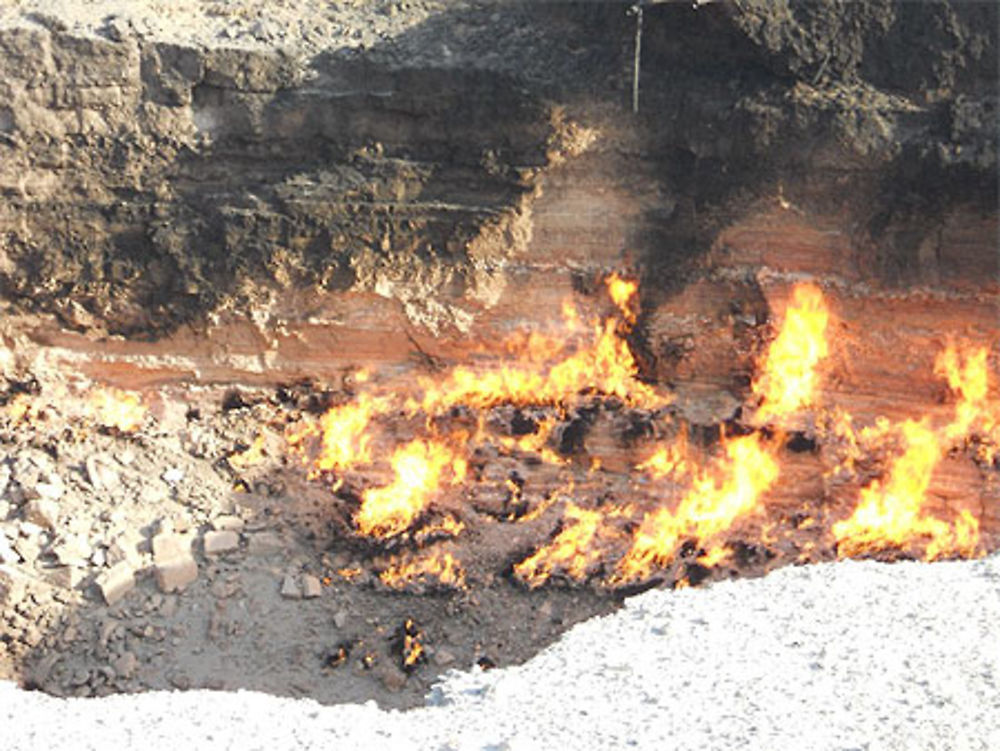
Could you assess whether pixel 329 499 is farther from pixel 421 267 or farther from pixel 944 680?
pixel 944 680

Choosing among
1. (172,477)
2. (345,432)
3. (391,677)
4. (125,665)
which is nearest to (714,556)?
(391,677)

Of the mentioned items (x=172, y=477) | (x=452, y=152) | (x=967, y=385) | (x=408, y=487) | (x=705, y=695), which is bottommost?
(x=408, y=487)

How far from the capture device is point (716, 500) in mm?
12883

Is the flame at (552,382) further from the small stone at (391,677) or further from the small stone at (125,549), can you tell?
the small stone at (125,549)

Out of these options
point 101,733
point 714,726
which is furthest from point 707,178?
point 101,733

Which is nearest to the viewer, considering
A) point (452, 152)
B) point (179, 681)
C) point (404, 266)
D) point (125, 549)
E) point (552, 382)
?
point (179, 681)

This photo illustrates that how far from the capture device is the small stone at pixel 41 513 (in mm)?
12156

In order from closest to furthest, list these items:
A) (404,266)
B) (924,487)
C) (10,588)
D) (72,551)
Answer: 1. (10,588)
2. (72,551)
3. (924,487)
4. (404,266)

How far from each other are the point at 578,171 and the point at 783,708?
215 inches

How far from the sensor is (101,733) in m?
9.24

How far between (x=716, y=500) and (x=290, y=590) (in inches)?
153

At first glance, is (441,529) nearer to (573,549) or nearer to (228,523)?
(573,549)

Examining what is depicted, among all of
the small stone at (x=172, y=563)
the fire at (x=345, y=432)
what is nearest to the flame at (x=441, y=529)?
the fire at (x=345, y=432)

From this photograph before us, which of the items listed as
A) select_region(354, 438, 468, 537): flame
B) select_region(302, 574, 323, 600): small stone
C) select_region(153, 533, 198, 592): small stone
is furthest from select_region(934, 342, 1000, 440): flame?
select_region(153, 533, 198, 592): small stone
